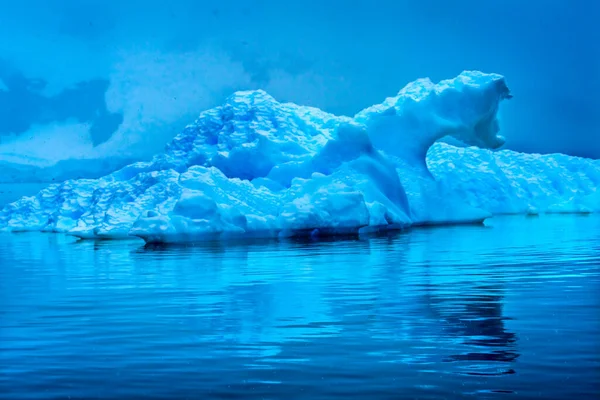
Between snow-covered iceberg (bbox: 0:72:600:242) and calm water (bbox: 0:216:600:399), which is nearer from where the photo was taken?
calm water (bbox: 0:216:600:399)

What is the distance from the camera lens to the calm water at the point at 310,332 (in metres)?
6.71

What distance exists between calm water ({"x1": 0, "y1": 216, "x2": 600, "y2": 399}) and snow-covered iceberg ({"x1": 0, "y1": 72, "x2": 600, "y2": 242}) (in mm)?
13549

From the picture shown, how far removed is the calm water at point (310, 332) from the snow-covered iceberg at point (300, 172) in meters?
13.5

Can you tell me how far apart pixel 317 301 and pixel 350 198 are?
66.5 feet

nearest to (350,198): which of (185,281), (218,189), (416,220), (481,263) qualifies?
(218,189)

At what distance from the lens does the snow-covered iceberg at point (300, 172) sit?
32.2m

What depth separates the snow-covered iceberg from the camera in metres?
32.2

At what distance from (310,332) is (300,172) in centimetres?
3018

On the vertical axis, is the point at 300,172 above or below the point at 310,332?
above

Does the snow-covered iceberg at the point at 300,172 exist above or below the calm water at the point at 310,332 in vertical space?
above

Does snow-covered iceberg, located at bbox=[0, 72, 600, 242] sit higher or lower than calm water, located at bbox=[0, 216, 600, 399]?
higher

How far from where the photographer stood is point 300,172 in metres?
39.3

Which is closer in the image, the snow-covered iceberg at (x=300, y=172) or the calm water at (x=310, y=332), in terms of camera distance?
the calm water at (x=310, y=332)

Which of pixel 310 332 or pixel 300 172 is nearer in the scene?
pixel 310 332
